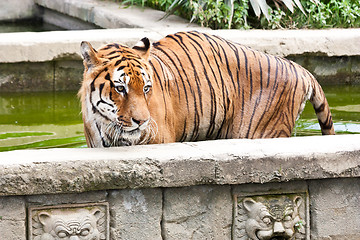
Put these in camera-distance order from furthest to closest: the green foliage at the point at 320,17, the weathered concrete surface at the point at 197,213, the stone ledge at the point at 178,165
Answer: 1. the green foliage at the point at 320,17
2. the weathered concrete surface at the point at 197,213
3. the stone ledge at the point at 178,165

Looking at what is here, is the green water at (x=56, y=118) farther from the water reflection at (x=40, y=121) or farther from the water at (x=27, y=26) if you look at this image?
the water at (x=27, y=26)

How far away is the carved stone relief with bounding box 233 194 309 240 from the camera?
399cm

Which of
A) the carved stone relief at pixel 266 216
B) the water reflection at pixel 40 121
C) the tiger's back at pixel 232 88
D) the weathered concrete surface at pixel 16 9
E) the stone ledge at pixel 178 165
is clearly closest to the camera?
the stone ledge at pixel 178 165

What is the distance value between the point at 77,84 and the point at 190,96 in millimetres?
Result: 2634

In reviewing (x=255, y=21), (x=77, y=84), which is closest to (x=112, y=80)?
(x=77, y=84)

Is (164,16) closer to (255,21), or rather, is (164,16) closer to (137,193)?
(255,21)

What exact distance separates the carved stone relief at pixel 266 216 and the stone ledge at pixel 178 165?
15cm

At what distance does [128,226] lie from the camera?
3.83m

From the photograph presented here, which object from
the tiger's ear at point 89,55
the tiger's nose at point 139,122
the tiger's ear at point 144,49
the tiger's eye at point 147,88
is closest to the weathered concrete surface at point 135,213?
the tiger's nose at point 139,122

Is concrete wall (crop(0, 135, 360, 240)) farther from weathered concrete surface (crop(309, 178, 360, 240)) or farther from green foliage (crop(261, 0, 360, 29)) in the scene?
green foliage (crop(261, 0, 360, 29))

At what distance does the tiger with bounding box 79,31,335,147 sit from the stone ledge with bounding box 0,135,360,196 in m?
0.40

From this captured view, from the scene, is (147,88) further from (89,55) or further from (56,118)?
(56,118)

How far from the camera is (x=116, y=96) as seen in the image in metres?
3.93

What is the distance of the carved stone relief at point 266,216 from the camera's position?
3.99 meters
